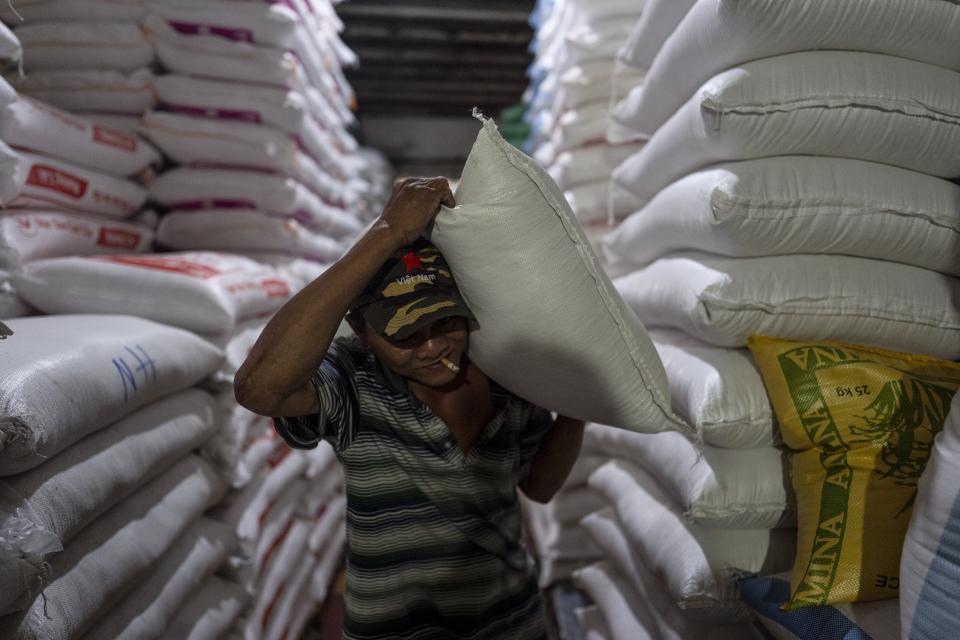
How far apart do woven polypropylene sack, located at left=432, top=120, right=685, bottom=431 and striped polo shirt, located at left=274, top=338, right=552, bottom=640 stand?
194 millimetres

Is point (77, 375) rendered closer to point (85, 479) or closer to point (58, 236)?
point (85, 479)

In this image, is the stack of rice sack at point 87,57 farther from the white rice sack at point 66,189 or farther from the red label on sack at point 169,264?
the red label on sack at point 169,264

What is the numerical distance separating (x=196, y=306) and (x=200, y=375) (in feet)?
0.69

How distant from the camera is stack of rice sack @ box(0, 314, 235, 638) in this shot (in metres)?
1.07

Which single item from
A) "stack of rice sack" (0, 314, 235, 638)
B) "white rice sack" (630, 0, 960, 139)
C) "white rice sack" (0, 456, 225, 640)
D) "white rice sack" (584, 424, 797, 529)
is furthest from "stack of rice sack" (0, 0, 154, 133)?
"white rice sack" (584, 424, 797, 529)

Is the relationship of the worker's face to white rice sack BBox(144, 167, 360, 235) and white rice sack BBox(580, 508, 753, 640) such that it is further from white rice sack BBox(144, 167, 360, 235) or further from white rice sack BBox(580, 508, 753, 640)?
white rice sack BBox(144, 167, 360, 235)

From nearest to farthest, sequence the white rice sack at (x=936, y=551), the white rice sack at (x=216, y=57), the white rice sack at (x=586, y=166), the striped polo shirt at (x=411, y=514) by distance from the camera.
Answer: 1. the white rice sack at (x=936, y=551)
2. the striped polo shirt at (x=411, y=514)
3. the white rice sack at (x=216, y=57)
4. the white rice sack at (x=586, y=166)

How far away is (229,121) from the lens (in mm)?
2533

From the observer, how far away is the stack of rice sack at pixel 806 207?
4.41 ft

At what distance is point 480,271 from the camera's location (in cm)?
110

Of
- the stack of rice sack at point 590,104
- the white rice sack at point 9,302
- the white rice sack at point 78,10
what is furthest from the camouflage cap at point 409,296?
the white rice sack at point 78,10

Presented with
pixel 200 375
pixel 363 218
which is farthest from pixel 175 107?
pixel 363 218

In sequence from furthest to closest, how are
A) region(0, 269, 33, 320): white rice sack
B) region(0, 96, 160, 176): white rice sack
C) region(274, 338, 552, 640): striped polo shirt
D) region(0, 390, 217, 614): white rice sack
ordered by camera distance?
region(0, 96, 160, 176): white rice sack, region(0, 269, 33, 320): white rice sack, region(274, 338, 552, 640): striped polo shirt, region(0, 390, 217, 614): white rice sack

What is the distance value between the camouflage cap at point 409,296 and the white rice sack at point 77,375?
578 mm
